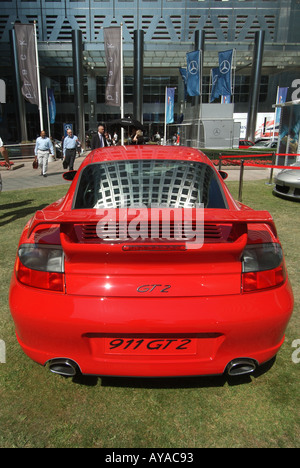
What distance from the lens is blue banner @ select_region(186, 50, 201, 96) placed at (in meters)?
27.7

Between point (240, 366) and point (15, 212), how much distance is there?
6.58 metres

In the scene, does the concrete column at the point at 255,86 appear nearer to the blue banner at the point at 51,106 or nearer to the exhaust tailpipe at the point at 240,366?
the blue banner at the point at 51,106

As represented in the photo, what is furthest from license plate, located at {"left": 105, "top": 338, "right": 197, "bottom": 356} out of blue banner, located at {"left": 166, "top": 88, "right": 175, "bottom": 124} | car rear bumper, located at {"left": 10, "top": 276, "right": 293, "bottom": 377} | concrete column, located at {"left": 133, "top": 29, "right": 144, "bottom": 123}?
blue banner, located at {"left": 166, "top": 88, "right": 175, "bottom": 124}

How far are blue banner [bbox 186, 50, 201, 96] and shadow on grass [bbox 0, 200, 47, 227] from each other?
23859mm

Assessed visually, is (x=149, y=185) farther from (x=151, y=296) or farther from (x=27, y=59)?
(x=27, y=59)

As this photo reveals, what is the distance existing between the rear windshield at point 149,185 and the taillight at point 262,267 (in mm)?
641

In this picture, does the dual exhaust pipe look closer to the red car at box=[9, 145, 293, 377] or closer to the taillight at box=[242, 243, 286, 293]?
the red car at box=[9, 145, 293, 377]

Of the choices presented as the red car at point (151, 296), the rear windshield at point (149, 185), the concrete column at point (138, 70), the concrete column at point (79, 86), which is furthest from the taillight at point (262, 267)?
the concrete column at point (138, 70)

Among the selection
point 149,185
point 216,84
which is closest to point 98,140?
point 149,185

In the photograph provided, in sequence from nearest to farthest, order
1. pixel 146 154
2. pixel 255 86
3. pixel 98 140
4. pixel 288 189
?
pixel 146 154
pixel 288 189
pixel 98 140
pixel 255 86

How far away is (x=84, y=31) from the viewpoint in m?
47.9

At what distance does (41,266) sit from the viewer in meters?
1.92
